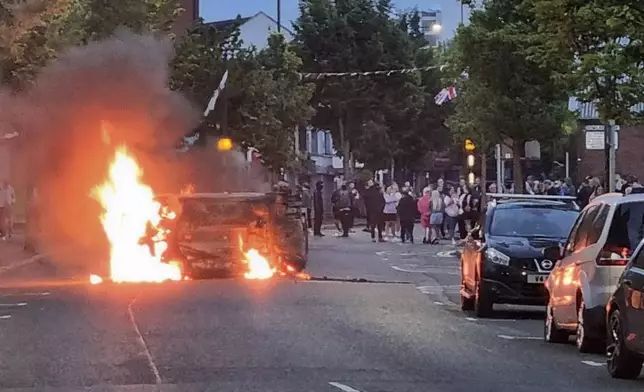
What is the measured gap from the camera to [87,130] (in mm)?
32719

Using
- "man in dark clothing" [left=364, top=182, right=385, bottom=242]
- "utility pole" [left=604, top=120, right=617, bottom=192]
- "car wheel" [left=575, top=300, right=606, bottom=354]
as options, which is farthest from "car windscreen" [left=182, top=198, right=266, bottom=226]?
"man in dark clothing" [left=364, top=182, right=385, bottom=242]

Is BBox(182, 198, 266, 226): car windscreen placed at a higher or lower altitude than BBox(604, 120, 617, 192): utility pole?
lower

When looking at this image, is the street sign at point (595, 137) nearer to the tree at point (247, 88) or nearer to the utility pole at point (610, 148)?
the utility pole at point (610, 148)

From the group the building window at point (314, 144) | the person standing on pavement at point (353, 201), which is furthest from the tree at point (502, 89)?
the building window at point (314, 144)

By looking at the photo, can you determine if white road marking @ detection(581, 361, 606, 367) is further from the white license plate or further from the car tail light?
the white license plate

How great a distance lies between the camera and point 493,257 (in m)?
17.9

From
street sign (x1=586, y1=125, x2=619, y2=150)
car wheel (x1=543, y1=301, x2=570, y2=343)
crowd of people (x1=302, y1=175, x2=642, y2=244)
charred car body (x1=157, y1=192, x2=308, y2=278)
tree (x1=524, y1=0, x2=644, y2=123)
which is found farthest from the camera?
crowd of people (x1=302, y1=175, x2=642, y2=244)

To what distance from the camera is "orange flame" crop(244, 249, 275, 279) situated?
23828 mm

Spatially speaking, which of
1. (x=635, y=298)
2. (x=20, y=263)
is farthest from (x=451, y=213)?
(x=635, y=298)

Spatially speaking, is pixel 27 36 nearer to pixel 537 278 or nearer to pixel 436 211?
pixel 537 278

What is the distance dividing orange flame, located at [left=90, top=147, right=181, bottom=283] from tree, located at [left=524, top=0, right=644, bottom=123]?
7.55 metres

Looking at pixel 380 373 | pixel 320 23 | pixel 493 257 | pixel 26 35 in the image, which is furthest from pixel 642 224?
pixel 320 23

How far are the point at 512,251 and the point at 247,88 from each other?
29.8 meters

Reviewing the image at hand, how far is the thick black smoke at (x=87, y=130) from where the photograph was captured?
31641mm
